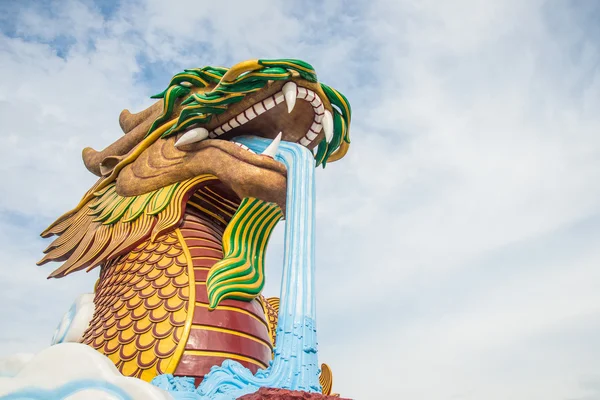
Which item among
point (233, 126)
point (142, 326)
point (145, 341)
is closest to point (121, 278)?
point (142, 326)

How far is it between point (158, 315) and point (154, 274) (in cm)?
37

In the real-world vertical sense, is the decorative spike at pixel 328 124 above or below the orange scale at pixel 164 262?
above

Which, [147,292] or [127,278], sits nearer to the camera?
[147,292]

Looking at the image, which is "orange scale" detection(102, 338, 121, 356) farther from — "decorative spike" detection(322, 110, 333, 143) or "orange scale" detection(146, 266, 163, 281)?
"decorative spike" detection(322, 110, 333, 143)

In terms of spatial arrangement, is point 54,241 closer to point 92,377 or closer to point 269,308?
point 269,308

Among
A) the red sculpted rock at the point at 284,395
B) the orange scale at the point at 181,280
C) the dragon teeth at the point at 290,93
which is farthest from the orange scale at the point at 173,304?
the dragon teeth at the point at 290,93

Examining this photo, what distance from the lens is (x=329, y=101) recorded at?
4.55 metres

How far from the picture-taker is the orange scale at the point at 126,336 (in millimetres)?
3584

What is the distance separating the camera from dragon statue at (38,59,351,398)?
3.44 m

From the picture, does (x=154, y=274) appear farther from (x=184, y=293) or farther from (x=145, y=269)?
(x=184, y=293)

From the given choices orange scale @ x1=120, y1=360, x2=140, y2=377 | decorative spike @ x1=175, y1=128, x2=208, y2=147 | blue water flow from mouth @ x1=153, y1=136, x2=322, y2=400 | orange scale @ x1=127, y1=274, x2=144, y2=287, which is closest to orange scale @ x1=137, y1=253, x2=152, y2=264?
orange scale @ x1=127, y1=274, x2=144, y2=287

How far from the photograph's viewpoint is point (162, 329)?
3.55 m

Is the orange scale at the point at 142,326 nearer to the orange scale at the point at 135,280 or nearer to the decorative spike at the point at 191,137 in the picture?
the orange scale at the point at 135,280

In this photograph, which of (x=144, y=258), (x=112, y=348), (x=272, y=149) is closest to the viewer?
(x=112, y=348)
